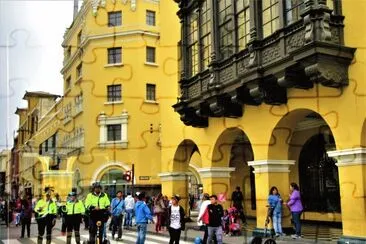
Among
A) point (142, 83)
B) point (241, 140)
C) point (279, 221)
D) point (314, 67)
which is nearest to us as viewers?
point (314, 67)

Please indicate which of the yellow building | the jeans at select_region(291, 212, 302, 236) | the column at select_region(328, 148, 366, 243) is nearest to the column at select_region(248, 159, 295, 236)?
the jeans at select_region(291, 212, 302, 236)

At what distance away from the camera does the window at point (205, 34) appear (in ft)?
65.2

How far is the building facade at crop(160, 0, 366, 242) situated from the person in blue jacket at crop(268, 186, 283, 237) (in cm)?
64

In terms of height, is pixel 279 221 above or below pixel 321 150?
below

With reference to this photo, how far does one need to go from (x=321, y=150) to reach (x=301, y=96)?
18.3 ft

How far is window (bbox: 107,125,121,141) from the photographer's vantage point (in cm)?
3665

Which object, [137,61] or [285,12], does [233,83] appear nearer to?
[285,12]

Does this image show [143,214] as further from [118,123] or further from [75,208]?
[118,123]

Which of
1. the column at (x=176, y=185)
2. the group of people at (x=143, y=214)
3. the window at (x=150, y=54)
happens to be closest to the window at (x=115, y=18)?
the window at (x=150, y=54)

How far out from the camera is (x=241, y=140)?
74.0 ft

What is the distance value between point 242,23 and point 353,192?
6982 mm

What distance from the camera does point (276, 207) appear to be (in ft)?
53.1

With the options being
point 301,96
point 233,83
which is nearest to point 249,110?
point 233,83

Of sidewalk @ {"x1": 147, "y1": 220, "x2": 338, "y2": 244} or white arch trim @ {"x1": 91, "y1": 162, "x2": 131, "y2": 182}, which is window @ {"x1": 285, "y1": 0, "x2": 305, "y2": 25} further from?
white arch trim @ {"x1": 91, "y1": 162, "x2": 131, "y2": 182}
